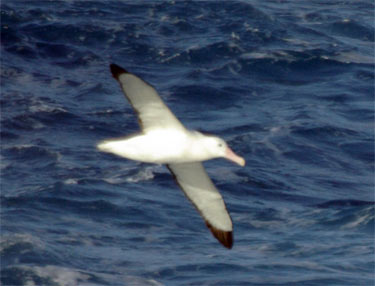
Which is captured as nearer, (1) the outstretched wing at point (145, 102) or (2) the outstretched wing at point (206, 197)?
(1) the outstretched wing at point (145, 102)

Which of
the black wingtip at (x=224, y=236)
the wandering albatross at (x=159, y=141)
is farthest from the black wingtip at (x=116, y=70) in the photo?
the black wingtip at (x=224, y=236)

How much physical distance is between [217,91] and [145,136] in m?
24.4

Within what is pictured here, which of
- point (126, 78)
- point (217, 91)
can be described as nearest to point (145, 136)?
point (126, 78)

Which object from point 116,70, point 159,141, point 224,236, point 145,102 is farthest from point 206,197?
point 116,70

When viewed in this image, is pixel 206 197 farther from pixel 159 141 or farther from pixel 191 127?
pixel 191 127

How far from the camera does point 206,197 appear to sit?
15320 millimetres

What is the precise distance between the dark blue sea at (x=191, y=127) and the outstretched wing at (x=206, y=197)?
9872 millimetres

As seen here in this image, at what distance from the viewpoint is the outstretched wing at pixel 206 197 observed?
15164 mm

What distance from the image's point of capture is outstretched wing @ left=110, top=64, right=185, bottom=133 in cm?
1282

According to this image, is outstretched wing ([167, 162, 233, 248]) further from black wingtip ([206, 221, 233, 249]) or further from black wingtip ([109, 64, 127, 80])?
black wingtip ([109, 64, 127, 80])

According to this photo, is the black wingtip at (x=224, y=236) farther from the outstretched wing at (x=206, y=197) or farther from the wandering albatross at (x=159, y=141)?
the wandering albatross at (x=159, y=141)

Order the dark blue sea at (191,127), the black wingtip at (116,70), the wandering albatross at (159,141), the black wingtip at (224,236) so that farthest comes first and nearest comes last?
1. the dark blue sea at (191,127)
2. the black wingtip at (224,236)
3. the wandering albatross at (159,141)
4. the black wingtip at (116,70)

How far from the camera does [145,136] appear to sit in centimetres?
1380

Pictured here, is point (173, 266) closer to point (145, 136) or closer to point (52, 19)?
point (145, 136)
